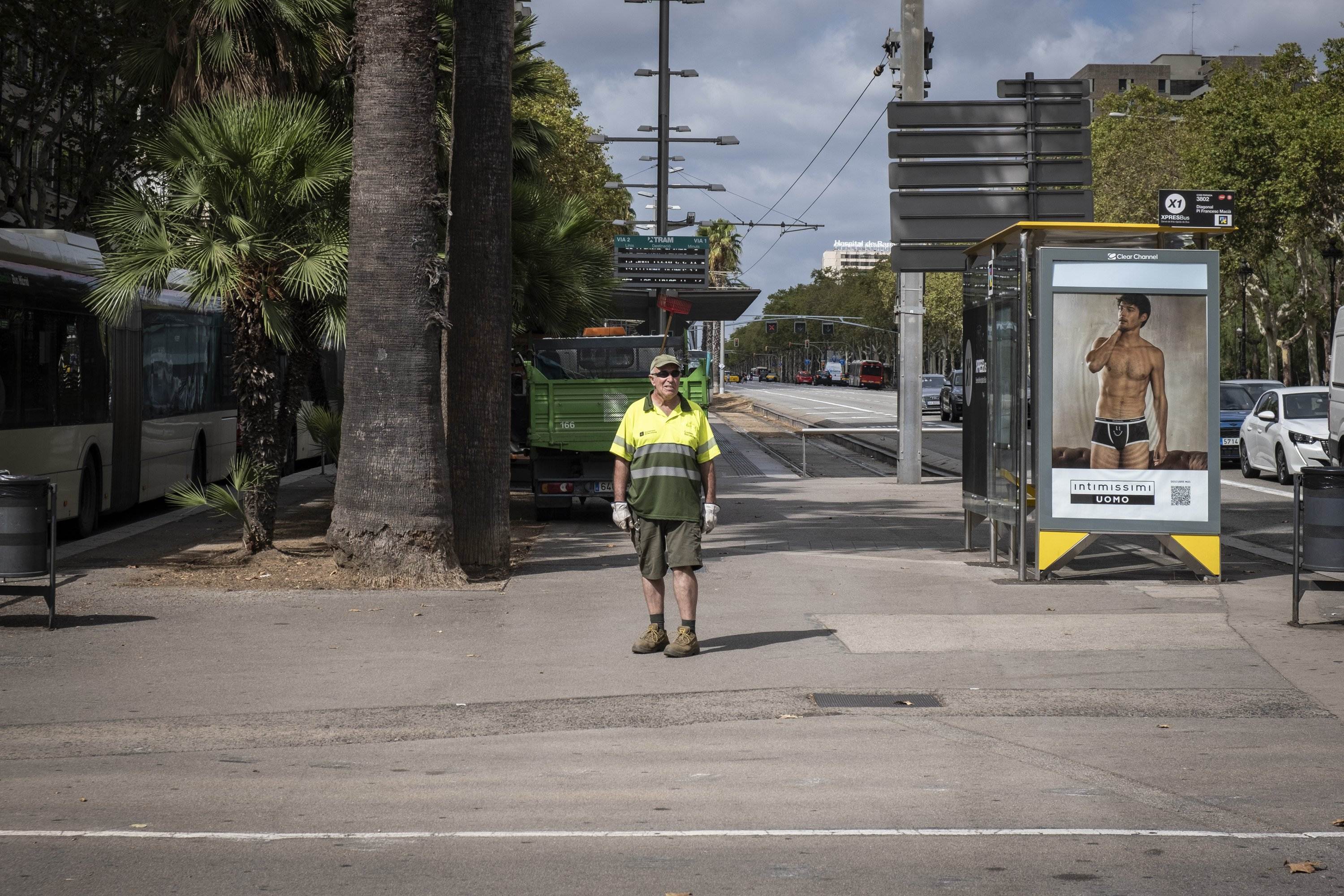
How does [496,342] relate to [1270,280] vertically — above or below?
below

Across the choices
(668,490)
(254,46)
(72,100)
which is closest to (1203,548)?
(668,490)

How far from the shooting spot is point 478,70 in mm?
13625

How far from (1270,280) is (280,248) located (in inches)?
2233

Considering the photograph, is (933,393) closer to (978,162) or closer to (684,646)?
(978,162)

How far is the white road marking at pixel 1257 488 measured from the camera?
2198 centimetres

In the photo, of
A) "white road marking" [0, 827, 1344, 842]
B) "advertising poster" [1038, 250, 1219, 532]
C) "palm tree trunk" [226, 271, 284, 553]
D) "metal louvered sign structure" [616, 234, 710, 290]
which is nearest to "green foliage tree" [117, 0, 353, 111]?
"palm tree trunk" [226, 271, 284, 553]

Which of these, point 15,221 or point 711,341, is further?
point 711,341

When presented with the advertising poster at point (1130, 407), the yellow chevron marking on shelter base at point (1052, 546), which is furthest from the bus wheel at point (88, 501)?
the advertising poster at point (1130, 407)

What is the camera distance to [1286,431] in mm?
23094

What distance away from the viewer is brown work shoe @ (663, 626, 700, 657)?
9414mm

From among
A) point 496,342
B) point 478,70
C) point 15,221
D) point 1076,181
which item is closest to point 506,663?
point 496,342

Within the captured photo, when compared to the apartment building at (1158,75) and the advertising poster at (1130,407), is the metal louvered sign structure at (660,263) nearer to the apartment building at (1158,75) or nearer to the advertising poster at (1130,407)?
the advertising poster at (1130,407)

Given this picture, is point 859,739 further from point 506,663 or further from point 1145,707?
point 506,663

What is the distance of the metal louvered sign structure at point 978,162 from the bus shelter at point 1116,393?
8.82 meters
